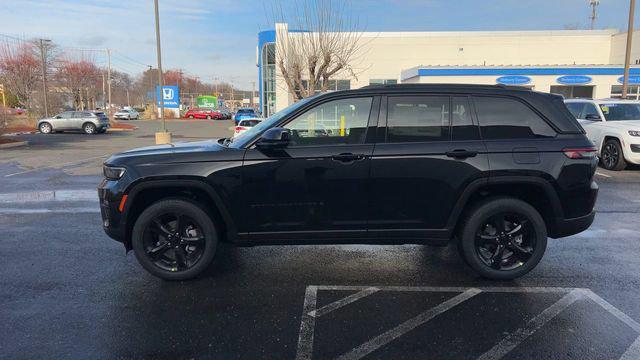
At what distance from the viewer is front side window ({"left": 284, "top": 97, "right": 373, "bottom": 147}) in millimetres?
4281

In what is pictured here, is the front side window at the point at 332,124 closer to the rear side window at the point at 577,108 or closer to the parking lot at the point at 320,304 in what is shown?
the parking lot at the point at 320,304

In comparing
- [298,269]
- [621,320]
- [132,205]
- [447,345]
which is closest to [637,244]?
[621,320]

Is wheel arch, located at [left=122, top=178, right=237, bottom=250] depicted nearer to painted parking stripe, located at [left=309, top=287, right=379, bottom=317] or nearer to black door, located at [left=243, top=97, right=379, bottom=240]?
black door, located at [left=243, top=97, right=379, bottom=240]

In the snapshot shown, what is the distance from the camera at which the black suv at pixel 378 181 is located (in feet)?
13.8

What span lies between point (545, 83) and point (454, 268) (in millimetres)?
31383

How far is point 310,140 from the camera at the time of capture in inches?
169

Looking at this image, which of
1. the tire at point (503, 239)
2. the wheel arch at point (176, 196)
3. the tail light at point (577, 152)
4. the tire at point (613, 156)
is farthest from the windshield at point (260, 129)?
the tire at point (613, 156)

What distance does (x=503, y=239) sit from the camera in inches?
175

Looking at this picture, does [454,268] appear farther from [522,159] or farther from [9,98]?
[9,98]

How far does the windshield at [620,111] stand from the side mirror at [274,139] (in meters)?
11.7

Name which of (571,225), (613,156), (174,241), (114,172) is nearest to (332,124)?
(174,241)

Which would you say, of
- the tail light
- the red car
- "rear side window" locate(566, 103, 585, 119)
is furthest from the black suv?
the red car

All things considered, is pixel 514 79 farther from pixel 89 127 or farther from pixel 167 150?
pixel 167 150

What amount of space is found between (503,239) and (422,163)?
115cm
